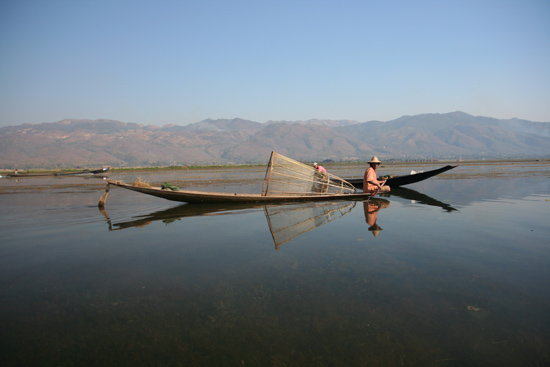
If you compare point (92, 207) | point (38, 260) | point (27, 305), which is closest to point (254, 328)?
point (27, 305)

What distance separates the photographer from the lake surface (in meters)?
3.26

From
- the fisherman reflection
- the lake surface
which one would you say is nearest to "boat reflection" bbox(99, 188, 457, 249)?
the fisherman reflection

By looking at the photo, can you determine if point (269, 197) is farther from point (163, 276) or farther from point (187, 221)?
point (163, 276)

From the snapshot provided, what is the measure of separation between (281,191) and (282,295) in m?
9.43

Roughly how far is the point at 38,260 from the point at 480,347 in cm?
764

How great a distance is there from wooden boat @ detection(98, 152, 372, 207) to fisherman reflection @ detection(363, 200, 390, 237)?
31.8 inches

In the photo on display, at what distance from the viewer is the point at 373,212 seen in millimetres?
10609

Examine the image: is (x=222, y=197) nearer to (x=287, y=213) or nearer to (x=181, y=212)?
(x=181, y=212)

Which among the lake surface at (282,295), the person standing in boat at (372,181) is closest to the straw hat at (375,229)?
the lake surface at (282,295)

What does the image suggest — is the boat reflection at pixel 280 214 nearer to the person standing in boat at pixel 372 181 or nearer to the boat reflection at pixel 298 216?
the boat reflection at pixel 298 216

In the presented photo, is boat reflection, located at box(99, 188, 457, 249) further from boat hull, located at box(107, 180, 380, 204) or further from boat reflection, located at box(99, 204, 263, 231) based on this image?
boat hull, located at box(107, 180, 380, 204)

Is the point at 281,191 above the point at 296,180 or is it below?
below

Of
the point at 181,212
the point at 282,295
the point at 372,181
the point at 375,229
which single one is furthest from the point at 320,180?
the point at 282,295

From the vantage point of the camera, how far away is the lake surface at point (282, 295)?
10.7ft
